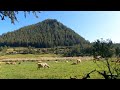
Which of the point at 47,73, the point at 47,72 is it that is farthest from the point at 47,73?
the point at 47,72

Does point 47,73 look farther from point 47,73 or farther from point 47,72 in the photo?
point 47,72

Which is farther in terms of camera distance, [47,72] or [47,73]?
[47,72]

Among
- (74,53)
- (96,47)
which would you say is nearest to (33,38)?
(74,53)

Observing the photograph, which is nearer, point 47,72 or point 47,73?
point 47,73

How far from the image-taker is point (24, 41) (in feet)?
627
